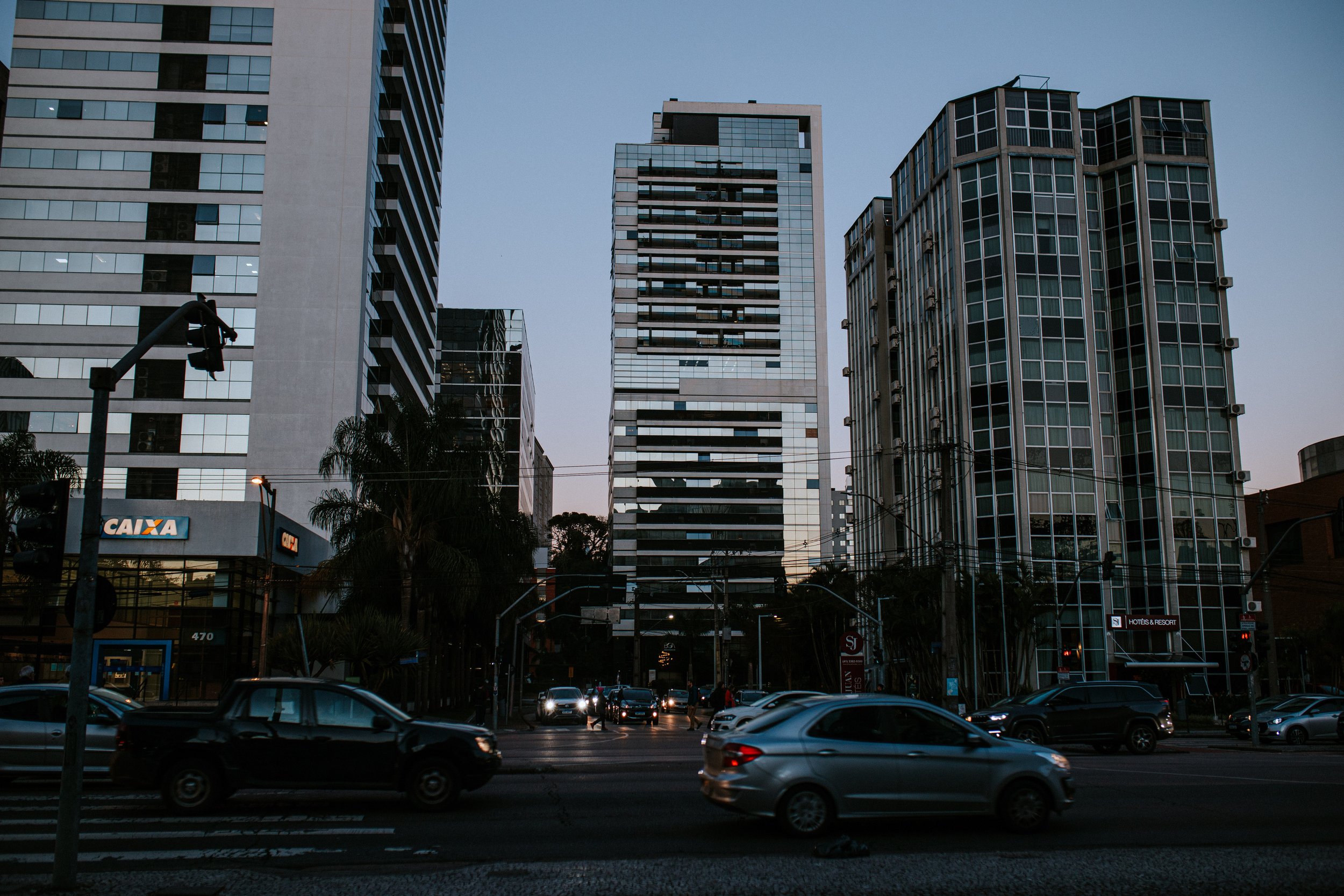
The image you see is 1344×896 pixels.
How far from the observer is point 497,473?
47.0 m

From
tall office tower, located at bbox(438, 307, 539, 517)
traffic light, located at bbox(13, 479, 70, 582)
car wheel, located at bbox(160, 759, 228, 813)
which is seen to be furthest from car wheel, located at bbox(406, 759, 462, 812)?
tall office tower, located at bbox(438, 307, 539, 517)

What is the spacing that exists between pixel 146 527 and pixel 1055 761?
137 feet

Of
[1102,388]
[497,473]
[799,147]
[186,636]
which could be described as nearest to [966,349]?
[1102,388]

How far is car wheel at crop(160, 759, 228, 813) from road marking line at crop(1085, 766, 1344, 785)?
593 inches

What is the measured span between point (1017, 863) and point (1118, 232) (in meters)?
64.1

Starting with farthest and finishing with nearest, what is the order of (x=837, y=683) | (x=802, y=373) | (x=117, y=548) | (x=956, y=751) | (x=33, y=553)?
(x=802, y=373), (x=837, y=683), (x=117, y=548), (x=956, y=751), (x=33, y=553)

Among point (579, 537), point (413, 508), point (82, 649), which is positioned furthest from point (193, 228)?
point (579, 537)

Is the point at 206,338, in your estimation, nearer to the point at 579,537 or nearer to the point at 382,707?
the point at 382,707

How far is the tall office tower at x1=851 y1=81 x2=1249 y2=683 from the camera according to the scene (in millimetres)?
61875

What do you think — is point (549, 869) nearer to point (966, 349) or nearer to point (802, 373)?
point (966, 349)

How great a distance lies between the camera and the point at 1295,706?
33312 mm

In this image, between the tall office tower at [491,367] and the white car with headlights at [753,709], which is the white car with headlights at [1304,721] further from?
the tall office tower at [491,367]

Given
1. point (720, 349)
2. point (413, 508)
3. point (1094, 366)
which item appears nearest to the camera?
point (413, 508)

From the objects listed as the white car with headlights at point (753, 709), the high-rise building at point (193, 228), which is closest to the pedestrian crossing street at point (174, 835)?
the white car with headlights at point (753, 709)
